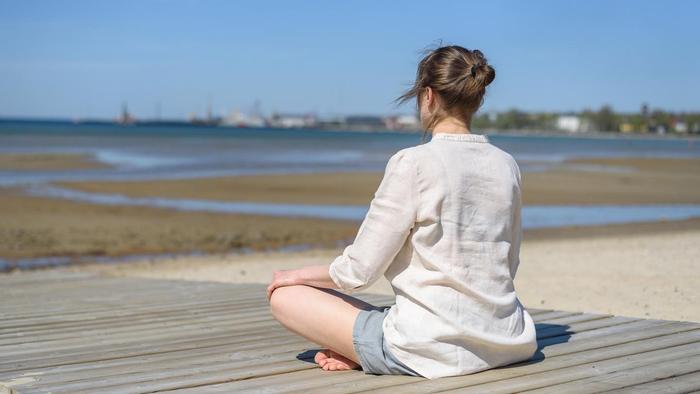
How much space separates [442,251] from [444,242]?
35mm

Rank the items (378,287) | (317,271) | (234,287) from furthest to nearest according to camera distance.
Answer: (378,287)
(234,287)
(317,271)

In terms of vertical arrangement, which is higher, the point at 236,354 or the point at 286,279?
the point at 286,279

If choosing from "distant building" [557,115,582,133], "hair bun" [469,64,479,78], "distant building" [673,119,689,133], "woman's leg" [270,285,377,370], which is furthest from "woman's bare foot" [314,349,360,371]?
"distant building" [557,115,582,133]

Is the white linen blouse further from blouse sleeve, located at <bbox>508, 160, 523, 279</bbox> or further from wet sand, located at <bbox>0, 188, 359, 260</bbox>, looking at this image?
wet sand, located at <bbox>0, 188, 359, 260</bbox>

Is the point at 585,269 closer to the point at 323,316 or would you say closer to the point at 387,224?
the point at 323,316

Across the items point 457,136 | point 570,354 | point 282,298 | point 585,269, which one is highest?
point 457,136

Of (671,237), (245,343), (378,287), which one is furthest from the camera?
(671,237)

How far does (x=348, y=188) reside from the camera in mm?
24969

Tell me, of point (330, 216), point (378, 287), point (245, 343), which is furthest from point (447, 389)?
point (330, 216)

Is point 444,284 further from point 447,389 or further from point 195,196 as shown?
point 195,196

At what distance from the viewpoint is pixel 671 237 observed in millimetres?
14492

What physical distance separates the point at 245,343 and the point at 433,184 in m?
1.78

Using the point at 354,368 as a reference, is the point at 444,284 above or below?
above

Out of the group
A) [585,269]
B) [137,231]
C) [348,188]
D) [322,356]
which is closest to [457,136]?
[322,356]
